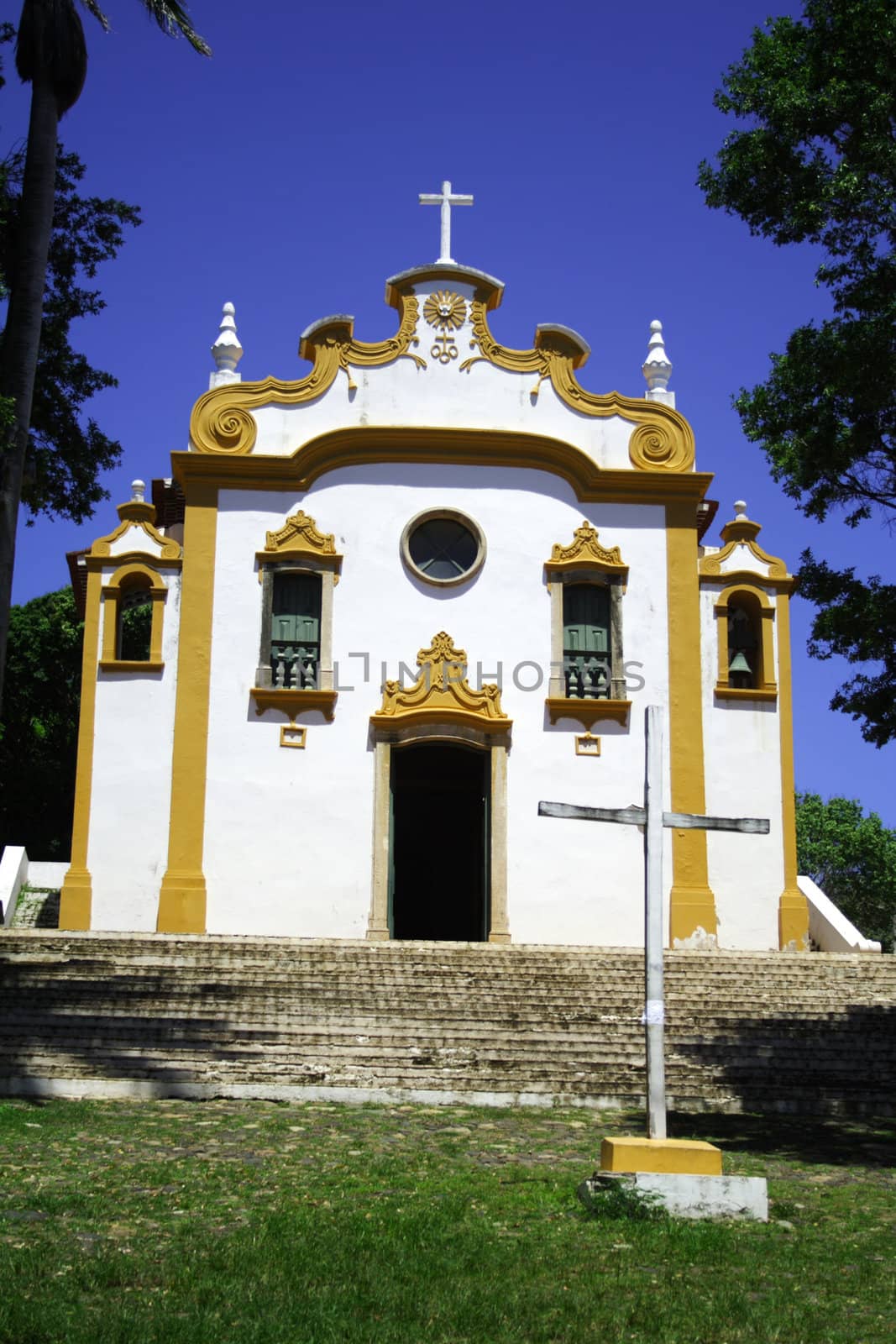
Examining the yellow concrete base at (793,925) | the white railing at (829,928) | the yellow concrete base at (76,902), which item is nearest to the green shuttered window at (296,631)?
the yellow concrete base at (76,902)

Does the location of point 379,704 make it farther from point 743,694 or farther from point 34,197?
point 34,197

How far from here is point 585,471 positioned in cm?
1986

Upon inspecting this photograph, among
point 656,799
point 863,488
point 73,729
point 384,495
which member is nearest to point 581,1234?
point 656,799

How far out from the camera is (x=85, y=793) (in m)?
18.7

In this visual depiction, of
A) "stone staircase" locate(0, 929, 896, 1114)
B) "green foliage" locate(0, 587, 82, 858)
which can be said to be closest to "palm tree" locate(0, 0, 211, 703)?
"stone staircase" locate(0, 929, 896, 1114)

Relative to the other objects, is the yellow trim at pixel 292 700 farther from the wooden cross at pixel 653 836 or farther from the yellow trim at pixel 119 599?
the wooden cross at pixel 653 836

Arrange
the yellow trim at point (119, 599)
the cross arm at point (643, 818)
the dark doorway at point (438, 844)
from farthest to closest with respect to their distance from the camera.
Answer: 1. the dark doorway at point (438, 844)
2. the yellow trim at point (119, 599)
3. the cross arm at point (643, 818)

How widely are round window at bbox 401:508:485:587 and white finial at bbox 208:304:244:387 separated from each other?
319cm

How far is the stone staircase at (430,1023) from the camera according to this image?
12.2m

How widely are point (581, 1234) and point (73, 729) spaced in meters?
27.7

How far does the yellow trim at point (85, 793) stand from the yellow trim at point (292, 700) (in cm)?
207

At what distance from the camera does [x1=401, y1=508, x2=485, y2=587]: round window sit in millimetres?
19656

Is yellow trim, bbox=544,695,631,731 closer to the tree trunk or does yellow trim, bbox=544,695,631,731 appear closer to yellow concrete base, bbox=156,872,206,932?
yellow concrete base, bbox=156,872,206,932

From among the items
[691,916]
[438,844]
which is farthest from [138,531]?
[691,916]
